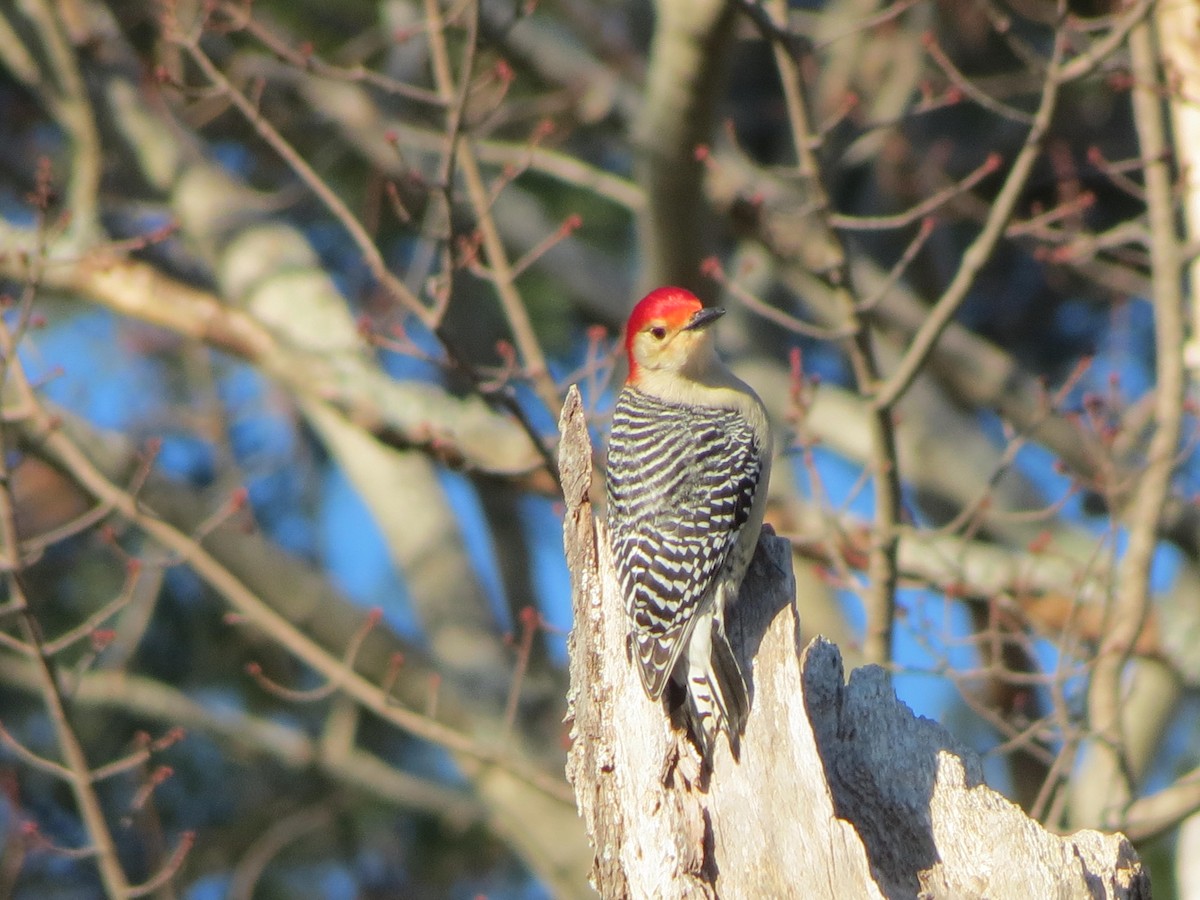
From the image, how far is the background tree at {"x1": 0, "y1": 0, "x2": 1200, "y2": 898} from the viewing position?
19.8 feet

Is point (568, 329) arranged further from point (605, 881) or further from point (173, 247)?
point (605, 881)

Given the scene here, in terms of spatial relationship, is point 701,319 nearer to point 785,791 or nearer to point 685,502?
point 685,502

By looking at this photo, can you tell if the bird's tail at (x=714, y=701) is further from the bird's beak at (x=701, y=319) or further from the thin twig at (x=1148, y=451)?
the thin twig at (x=1148, y=451)

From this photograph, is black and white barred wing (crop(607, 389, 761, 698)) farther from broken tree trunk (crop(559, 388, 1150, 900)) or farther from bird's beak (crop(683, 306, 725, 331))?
bird's beak (crop(683, 306, 725, 331))

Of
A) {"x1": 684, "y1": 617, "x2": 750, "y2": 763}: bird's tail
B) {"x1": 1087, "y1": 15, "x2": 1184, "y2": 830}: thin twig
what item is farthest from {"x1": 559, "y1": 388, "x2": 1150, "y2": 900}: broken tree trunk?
{"x1": 1087, "y1": 15, "x2": 1184, "y2": 830}: thin twig

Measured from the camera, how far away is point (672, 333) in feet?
18.4

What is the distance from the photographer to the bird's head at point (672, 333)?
5590mm

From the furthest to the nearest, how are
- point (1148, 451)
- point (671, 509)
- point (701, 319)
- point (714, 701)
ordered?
point (1148, 451) → point (701, 319) → point (671, 509) → point (714, 701)

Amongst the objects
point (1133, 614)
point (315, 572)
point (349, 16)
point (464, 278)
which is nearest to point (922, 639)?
point (1133, 614)

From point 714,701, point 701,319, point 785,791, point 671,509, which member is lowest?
point 785,791

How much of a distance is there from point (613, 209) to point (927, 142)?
238cm

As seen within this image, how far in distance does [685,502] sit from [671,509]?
5 cm

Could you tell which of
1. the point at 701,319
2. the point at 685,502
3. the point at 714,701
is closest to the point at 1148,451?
the point at 701,319

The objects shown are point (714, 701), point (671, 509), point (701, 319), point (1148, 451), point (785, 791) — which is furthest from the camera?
point (1148, 451)
